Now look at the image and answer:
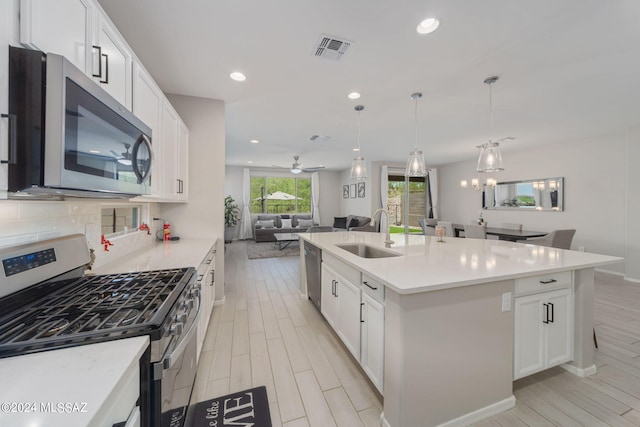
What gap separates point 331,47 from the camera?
211 centimetres

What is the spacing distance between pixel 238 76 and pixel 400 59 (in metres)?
1.64

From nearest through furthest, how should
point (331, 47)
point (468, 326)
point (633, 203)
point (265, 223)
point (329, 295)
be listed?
point (468, 326) < point (331, 47) < point (329, 295) < point (633, 203) < point (265, 223)

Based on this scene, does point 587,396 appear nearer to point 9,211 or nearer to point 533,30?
point 533,30

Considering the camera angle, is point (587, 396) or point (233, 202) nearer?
point (587, 396)

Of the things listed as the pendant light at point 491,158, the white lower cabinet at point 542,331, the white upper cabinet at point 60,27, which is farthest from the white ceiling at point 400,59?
the white lower cabinet at point 542,331

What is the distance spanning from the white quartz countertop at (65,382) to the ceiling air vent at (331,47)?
228cm

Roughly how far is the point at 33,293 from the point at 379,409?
6.31ft

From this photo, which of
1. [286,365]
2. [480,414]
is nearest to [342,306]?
[286,365]

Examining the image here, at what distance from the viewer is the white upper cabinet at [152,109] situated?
169 cm

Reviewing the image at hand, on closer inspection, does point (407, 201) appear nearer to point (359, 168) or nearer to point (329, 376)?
point (359, 168)

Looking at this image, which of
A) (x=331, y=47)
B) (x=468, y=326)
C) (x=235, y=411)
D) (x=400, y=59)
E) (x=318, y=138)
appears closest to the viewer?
(x=468, y=326)

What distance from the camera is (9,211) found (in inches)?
43.2

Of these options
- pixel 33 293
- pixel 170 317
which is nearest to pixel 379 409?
pixel 170 317

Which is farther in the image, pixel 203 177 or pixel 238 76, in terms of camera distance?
pixel 203 177
